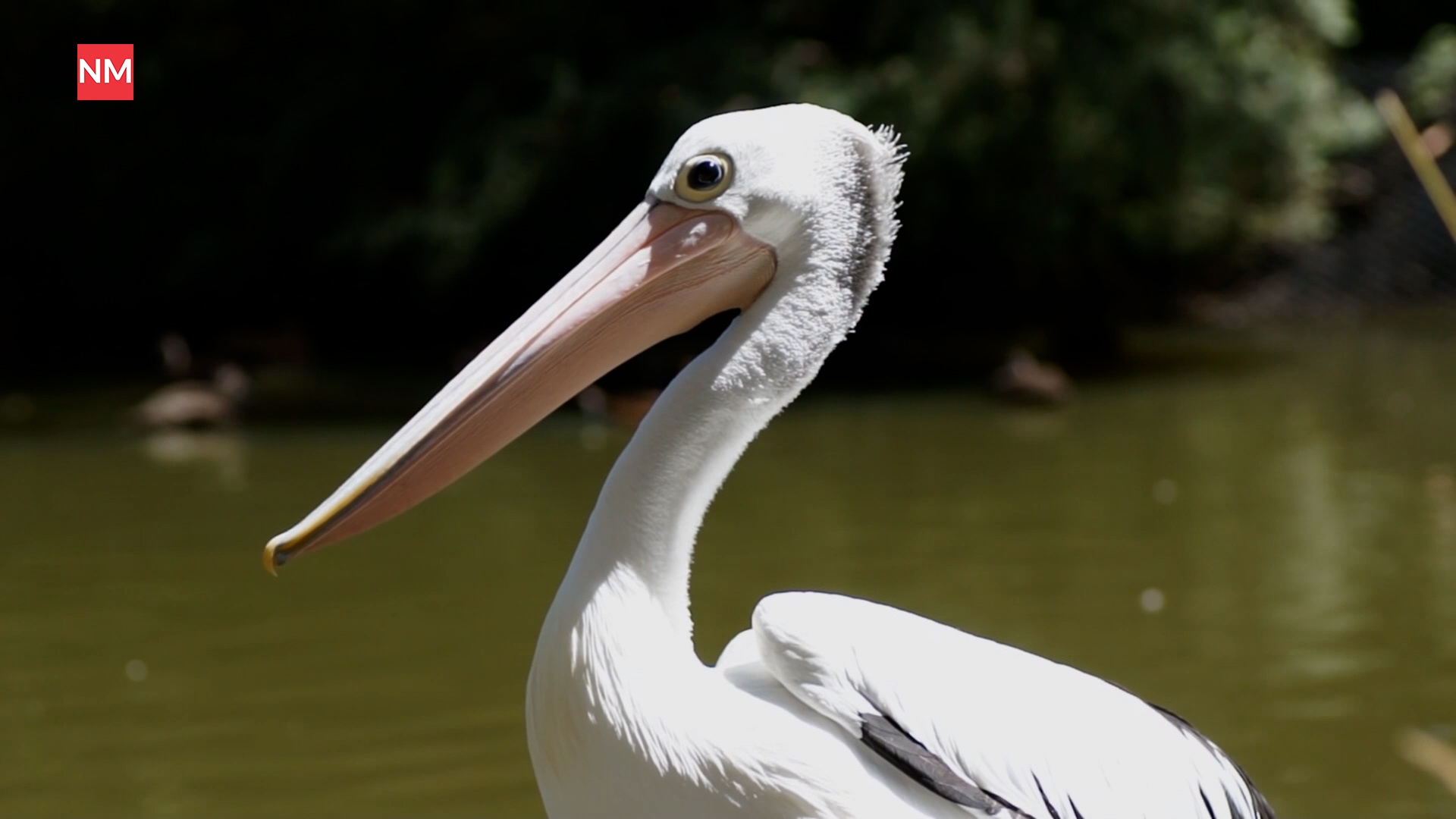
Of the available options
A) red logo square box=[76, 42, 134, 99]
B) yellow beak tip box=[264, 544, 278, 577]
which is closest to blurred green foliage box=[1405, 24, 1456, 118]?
red logo square box=[76, 42, 134, 99]

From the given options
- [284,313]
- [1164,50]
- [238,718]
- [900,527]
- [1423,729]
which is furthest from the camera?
[284,313]

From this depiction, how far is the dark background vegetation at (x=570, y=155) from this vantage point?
10922 millimetres

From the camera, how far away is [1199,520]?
269 inches

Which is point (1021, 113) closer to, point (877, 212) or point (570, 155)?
point (570, 155)

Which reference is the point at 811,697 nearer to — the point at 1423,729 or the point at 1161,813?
the point at 1161,813

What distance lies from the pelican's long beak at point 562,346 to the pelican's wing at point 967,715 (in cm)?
42

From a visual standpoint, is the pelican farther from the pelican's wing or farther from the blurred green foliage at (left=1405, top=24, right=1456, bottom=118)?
the blurred green foliage at (left=1405, top=24, right=1456, bottom=118)

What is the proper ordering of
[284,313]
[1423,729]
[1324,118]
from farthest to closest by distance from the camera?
[284,313], [1324,118], [1423,729]

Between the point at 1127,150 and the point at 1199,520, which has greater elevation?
the point at 1127,150

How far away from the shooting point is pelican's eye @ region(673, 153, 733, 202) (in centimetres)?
233

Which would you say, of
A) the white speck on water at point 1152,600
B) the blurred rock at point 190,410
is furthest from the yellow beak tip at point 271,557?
the blurred rock at point 190,410

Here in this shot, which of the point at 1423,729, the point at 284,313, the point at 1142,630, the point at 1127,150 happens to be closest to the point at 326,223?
the point at 284,313

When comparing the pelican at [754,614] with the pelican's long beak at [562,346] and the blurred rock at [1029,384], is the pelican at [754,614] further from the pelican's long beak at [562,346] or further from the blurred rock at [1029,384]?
the blurred rock at [1029,384]

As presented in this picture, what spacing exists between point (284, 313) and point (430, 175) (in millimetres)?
3594
